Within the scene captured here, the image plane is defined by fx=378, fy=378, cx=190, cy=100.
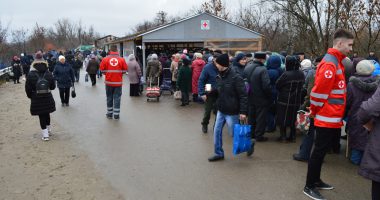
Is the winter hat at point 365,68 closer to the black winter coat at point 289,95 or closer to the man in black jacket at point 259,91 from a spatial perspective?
the black winter coat at point 289,95

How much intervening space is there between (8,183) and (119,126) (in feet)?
13.1

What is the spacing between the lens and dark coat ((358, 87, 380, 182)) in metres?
3.86

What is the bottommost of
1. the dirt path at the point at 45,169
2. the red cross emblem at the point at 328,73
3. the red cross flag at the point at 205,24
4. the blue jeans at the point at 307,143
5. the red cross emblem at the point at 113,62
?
the dirt path at the point at 45,169

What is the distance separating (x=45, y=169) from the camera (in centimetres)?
636

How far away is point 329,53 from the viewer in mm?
4777

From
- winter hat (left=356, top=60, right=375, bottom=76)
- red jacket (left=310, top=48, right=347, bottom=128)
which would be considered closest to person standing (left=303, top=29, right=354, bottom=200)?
red jacket (left=310, top=48, right=347, bottom=128)

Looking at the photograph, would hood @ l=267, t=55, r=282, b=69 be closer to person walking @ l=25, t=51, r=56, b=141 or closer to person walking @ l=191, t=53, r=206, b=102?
person walking @ l=191, t=53, r=206, b=102

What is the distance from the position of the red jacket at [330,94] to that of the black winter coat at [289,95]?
99.1 inches

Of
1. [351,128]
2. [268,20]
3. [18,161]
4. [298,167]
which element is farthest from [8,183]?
[268,20]

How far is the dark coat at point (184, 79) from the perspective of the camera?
41.4ft

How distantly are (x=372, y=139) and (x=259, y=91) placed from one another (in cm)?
375

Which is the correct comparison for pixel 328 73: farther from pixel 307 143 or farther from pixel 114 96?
Result: pixel 114 96

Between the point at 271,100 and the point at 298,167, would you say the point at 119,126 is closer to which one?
the point at 271,100

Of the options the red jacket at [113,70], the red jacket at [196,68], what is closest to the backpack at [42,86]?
the red jacket at [113,70]
